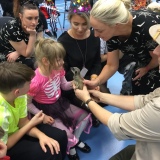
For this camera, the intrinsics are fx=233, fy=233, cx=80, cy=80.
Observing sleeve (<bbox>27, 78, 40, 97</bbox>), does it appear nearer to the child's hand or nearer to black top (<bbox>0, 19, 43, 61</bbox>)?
the child's hand

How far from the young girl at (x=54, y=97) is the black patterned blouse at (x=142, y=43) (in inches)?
16.4

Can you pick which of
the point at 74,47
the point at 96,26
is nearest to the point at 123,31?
the point at 96,26

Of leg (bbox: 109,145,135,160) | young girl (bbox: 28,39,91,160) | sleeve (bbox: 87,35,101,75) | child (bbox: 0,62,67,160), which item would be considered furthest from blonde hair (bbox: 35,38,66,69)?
leg (bbox: 109,145,135,160)

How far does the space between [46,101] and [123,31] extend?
76 centimetres

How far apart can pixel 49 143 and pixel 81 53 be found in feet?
3.07

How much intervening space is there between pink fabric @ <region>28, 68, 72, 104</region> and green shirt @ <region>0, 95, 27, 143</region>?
0.21 m

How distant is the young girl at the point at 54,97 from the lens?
1.60m

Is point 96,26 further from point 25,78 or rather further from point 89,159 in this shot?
point 89,159

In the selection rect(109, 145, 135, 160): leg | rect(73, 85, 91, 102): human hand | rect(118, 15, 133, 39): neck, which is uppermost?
rect(118, 15, 133, 39): neck

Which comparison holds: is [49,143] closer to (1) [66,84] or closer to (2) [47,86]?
(2) [47,86]

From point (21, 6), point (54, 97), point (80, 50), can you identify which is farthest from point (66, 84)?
point (21, 6)

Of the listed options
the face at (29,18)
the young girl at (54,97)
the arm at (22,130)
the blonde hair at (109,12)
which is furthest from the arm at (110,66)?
the face at (29,18)

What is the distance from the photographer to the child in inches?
50.6

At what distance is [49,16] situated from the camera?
4.41 meters
